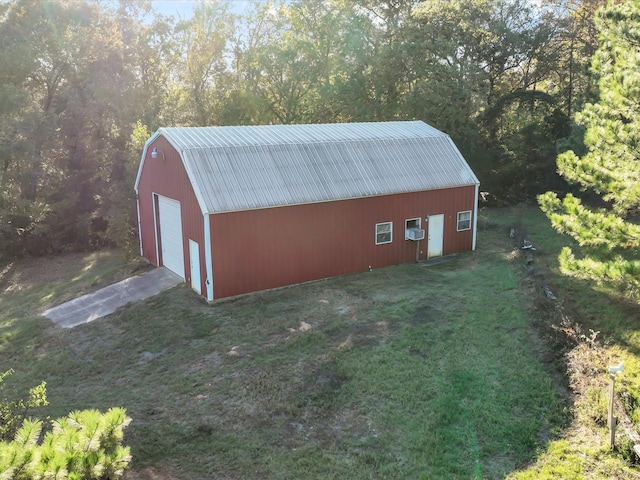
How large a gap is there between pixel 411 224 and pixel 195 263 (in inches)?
290

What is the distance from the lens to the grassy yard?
790 centimetres

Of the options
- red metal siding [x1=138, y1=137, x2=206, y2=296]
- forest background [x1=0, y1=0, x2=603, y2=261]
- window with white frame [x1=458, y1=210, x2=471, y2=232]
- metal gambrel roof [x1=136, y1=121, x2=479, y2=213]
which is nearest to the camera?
metal gambrel roof [x1=136, y1=121, x2=479, y2=213]

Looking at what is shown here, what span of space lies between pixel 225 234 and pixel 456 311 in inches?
254

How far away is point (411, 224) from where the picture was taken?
18.3 meters

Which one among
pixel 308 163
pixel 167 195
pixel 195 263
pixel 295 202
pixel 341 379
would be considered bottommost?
pixel 341 379

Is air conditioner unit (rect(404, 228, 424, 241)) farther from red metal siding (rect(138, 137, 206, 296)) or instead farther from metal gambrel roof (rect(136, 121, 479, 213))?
red metal siding (rect(138, 137, 206, 296))

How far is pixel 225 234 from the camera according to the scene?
1466 centimetres

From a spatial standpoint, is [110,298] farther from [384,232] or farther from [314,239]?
[384,232]

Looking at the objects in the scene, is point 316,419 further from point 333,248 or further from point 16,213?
point 16,213

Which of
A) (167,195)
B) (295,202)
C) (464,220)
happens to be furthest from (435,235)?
(167,195)

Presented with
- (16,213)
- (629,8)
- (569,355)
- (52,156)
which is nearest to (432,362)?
(569,355)

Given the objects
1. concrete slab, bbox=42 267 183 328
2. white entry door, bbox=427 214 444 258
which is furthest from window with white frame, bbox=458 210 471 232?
concrete slab, bbox=42 267 183 328

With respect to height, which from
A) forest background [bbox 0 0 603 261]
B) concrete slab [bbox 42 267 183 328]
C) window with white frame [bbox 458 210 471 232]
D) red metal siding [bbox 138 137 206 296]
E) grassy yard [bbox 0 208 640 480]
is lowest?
concrete slab [bbox 42 267 183 328]

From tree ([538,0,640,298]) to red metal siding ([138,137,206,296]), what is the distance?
9.33m
